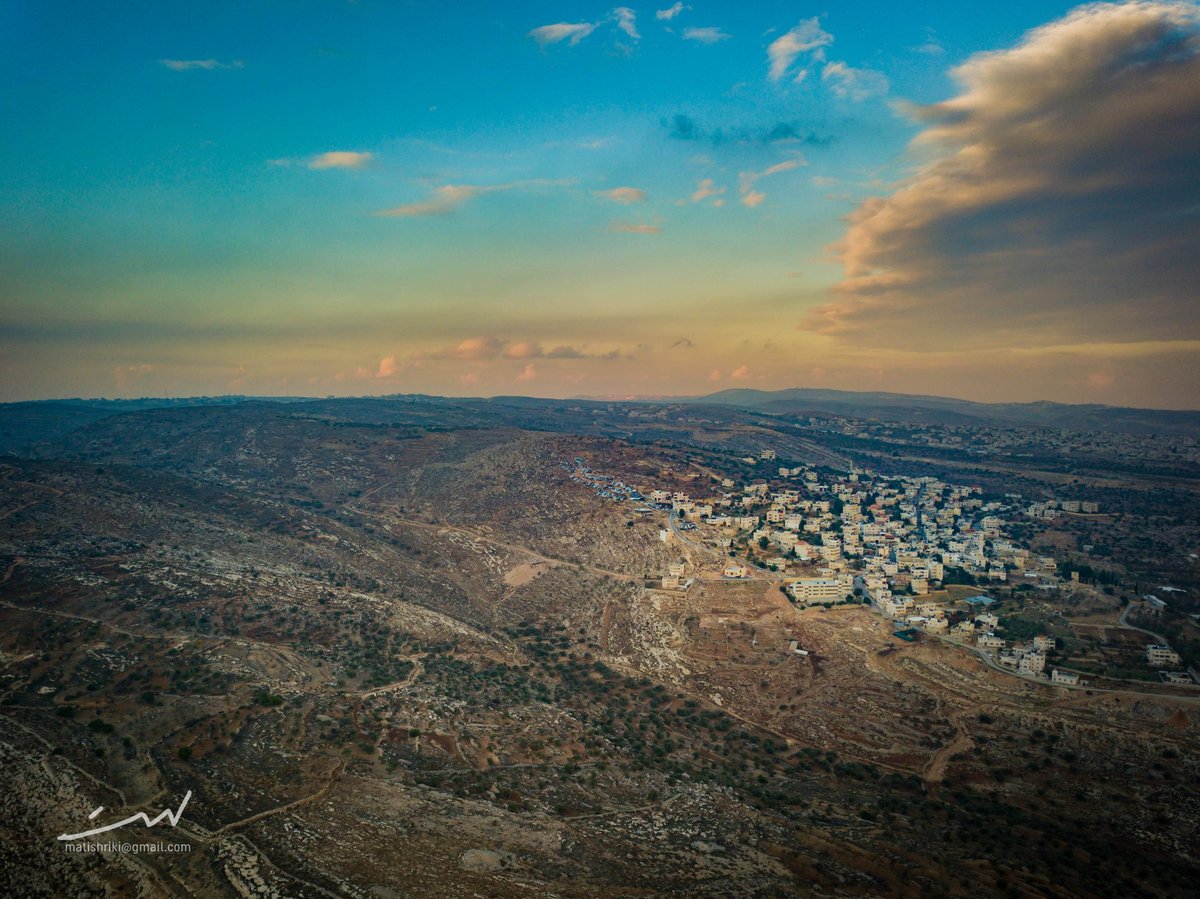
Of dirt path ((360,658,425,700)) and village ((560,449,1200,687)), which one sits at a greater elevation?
village ((560,449,1200,687))

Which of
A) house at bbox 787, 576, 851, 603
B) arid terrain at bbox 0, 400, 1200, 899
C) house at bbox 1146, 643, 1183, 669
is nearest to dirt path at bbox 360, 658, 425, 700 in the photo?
arid terrain at bbox 0, 400, 1200, 899

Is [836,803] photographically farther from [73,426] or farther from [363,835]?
[73,426]

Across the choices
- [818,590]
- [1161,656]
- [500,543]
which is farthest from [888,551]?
[500,543]

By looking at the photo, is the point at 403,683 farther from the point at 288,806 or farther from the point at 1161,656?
the point at 1161,656

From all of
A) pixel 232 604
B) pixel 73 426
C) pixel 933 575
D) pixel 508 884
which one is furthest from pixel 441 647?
pixel 73 426

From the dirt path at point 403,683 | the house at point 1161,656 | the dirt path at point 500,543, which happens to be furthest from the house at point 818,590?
the dirt path at point 403,683

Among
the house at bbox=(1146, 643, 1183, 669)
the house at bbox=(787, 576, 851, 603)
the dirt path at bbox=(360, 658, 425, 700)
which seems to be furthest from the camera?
the house at bbox=(787, 576, 851, 603)

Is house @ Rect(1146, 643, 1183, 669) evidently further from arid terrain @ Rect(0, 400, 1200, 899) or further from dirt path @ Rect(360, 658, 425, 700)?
dirt path @ Rect(360, 658, 425, 700)
